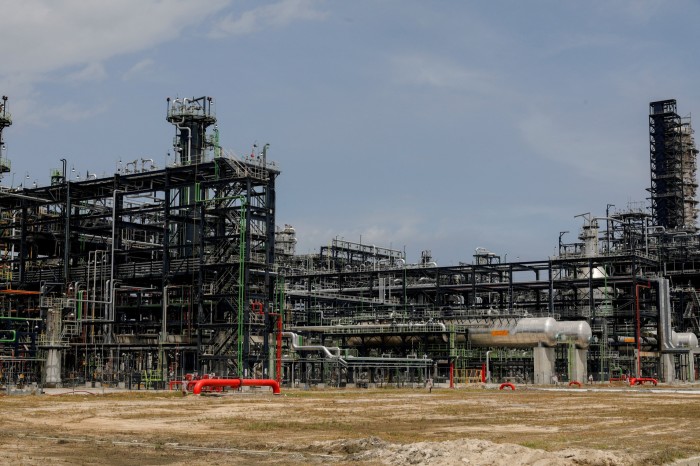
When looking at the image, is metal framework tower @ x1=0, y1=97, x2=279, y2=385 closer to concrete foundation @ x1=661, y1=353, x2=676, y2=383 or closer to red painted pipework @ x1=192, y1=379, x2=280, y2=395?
red painted pipework @ x1=192, y1=379, x2=280, y2=395

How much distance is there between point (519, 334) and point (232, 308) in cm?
2622

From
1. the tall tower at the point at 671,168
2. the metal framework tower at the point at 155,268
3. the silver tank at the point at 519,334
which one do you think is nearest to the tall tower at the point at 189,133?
the metal framework tower at the point at 155,268

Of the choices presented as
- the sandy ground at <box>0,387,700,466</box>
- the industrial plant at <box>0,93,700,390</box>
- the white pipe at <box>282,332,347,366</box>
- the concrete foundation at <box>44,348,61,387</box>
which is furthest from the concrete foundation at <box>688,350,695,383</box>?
the concrete foundation at <box>44,348,61,387</box>

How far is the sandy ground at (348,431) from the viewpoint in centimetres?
2238

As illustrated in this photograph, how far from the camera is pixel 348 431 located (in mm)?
30938

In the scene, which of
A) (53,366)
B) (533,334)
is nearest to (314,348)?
(533,334)

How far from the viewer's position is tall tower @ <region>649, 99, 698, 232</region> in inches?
5030

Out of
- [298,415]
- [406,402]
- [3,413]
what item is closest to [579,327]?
[406,402]

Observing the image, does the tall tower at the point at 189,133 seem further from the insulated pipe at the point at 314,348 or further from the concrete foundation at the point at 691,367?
the concrete foundation at the point at 691,367

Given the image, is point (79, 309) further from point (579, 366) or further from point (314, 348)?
point (579, 366)

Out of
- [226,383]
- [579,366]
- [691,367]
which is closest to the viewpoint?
[226,383]

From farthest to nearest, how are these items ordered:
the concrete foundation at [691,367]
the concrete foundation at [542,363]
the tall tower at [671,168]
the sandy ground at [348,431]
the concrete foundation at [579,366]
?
the tall tower at [671,168] → the concrete foundation at [691,367] → the concrete foundation at [579,366] → the concrete foundation at [542,363] → the sandy ground at [348,431]

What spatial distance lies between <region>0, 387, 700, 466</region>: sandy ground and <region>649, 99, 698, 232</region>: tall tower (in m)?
82.1

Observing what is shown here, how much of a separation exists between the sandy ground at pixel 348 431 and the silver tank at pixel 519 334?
32.9 meters
